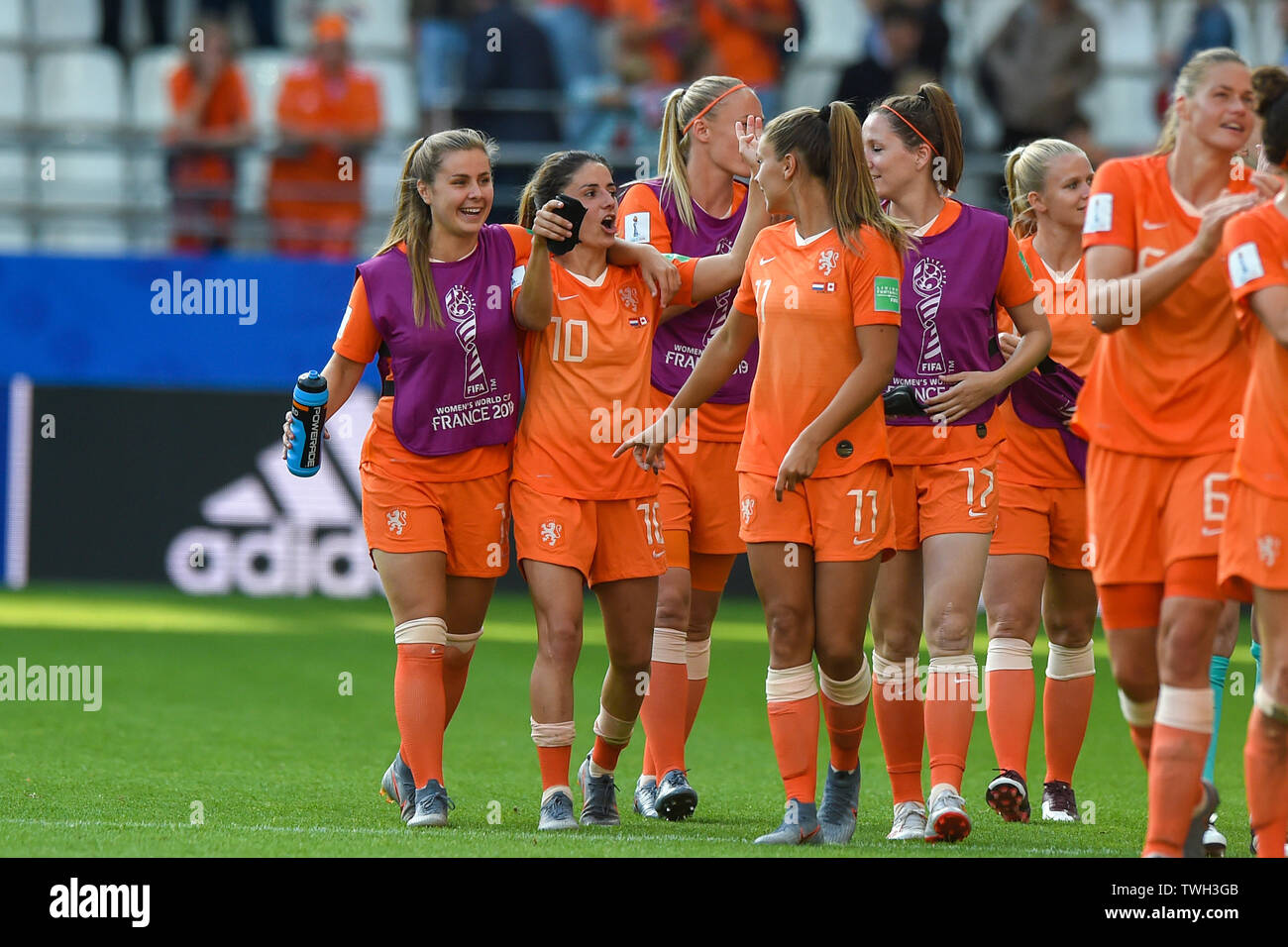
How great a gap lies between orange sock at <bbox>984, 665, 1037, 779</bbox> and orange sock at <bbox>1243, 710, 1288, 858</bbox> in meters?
1.77

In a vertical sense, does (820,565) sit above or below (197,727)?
above

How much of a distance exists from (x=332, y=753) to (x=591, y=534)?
7.78 ft

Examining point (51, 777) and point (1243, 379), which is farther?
point (51, 777)

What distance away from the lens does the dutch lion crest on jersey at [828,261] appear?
566 cm

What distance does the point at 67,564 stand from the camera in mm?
13359

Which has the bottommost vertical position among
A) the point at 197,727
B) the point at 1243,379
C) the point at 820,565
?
the point at 197,727

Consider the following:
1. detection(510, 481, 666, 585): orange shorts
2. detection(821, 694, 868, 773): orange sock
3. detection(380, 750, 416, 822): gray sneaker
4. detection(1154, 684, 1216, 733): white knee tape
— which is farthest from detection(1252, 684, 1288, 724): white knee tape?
detection(380, 750, 416, 822): gray sneaker

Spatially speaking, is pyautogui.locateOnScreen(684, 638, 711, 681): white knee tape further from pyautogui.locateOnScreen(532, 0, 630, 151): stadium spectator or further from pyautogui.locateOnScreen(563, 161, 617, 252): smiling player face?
pyautogui.locateOnScreen(532, 0, 630, 151): stadium spectator

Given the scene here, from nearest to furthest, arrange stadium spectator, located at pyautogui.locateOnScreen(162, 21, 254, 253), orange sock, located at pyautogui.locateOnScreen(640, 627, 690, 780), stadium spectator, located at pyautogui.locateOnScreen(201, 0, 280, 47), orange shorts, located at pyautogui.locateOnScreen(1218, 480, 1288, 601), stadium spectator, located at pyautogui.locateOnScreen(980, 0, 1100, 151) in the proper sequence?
orange shorts, located at pyautogui.locateOnScreen(1218, 480, 1288, 601)
orange sock, located at pyautogui.locateOnScreen(640, 627, 690, 780)
stadium spectator, located at pyautogui.locateOnScreen(162, 21, 254, 253)
stadium spectator, located at pyautogui.locateOnScreen(980, 0, 1100, 151)
stadium spectator, located at pyautogui.locateOnScreen(201, 0, 280, 47)

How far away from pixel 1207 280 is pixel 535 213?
2.31m

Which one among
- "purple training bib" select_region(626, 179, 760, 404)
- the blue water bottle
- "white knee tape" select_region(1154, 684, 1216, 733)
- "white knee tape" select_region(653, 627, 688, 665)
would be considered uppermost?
"purple training bib" select_region(626, 179, 760, 404)

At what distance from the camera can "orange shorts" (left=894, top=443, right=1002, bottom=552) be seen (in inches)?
240
